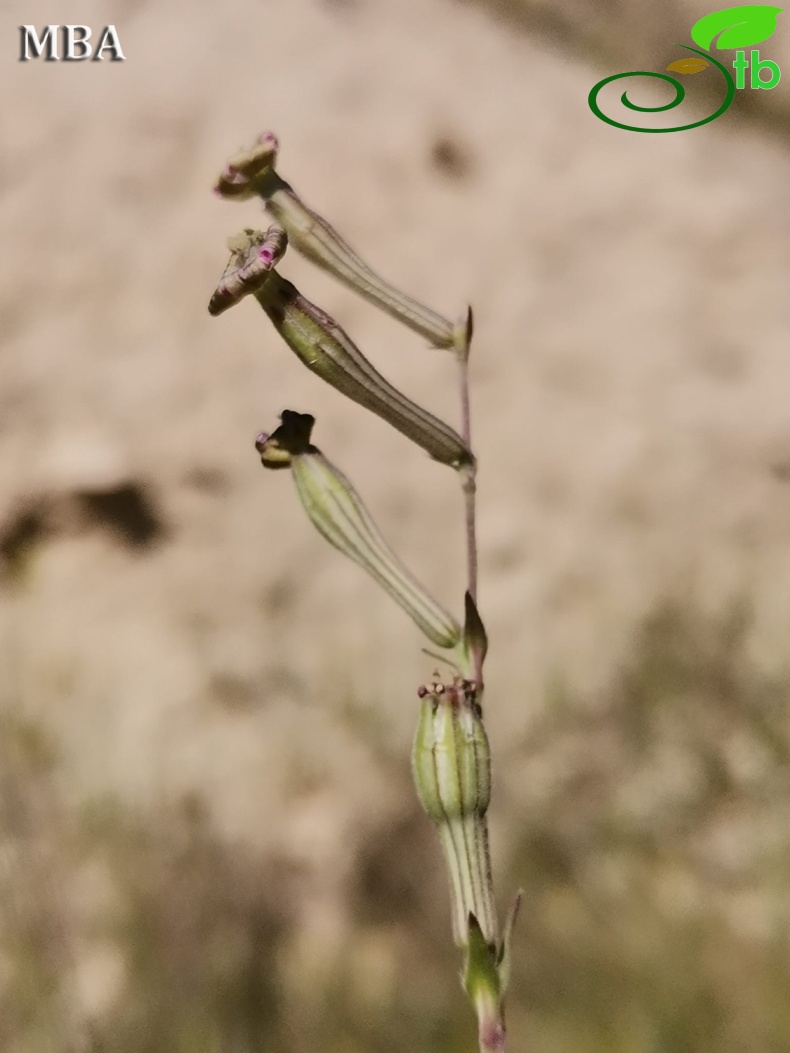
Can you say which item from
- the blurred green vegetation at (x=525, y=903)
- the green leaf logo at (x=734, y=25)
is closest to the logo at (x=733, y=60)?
the green leaf logo at (x=734, y=25)

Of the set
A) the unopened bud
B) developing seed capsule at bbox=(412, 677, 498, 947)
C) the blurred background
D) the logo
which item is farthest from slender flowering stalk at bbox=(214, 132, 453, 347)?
the logo

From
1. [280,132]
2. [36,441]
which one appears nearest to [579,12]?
[280,132]

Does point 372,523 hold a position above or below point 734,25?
below

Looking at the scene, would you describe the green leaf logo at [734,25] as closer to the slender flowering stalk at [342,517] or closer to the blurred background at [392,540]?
the blurred background at [392,540]

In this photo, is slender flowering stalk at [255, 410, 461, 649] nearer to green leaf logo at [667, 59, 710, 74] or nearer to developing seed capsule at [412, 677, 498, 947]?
developing seed capsule at [412, 677, 498, 947]

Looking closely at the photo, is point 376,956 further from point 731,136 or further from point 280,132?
point 731,136

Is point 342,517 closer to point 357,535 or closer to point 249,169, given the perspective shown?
point 357,535

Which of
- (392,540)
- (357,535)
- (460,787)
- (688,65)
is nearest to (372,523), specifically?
(357,535)
